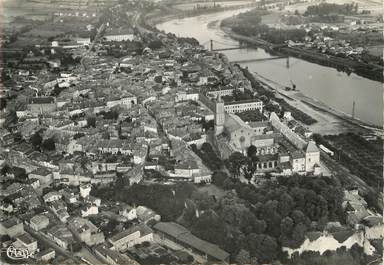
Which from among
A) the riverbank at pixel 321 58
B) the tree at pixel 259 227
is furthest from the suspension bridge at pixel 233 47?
the tree at pixel 259 227

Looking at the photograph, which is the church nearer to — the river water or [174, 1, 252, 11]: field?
the river water

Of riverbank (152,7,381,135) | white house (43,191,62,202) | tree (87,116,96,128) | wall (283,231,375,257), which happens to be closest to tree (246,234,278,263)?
wall (283,231,375,257)

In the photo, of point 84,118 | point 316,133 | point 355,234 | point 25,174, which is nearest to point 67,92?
point 84,118

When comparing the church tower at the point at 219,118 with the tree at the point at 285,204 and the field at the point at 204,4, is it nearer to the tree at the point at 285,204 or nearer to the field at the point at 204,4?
the tree at the point at 285,204

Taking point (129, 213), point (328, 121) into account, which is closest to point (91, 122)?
point (129, 213)

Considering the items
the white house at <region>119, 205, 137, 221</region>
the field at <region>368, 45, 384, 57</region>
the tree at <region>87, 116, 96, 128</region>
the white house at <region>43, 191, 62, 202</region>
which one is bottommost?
the field at <region>368, 45, 384, 57</region>

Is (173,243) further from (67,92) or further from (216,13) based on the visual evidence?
(216,13)
